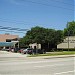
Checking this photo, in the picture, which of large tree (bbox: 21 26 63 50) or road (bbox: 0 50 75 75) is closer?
road (bbox: 0 50 75 75)

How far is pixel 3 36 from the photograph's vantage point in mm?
139875

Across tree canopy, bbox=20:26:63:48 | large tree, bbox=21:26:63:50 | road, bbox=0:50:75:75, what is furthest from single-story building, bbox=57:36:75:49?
road, bbox=0:50:75:75

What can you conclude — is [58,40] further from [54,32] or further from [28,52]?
[28,52]

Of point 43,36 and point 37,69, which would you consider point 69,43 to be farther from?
point 37,69

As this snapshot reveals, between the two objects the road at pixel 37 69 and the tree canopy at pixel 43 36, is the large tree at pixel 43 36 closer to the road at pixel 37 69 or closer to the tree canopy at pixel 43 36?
the tree canopy at pixel 43 36

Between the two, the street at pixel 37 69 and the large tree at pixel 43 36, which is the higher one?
the large tree at pixel 43 36

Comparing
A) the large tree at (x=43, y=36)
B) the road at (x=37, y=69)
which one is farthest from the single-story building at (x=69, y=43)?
the road at (x=37, y=69)

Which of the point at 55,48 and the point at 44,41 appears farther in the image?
the point at 55,48

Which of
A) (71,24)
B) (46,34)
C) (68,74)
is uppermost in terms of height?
(71,24)

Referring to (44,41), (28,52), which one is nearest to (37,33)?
(44,41)

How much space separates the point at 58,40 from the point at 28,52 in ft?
70.5

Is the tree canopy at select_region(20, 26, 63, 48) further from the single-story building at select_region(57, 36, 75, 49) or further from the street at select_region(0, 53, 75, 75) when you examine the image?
the street at select_region(0, 53, 75, 75)

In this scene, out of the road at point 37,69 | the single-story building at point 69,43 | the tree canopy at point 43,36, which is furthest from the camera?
the single-story building at point 69,43

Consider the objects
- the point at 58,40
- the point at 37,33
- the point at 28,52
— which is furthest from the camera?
the point at 58,40
